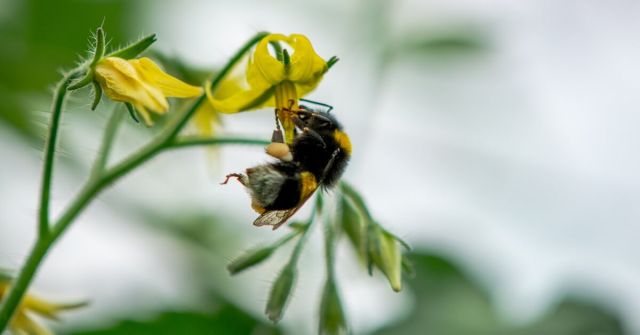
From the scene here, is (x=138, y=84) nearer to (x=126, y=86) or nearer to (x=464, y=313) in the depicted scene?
(x=126, y=86)

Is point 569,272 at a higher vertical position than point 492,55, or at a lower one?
lower

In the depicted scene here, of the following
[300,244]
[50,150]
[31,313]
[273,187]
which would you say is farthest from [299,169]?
[31,313]

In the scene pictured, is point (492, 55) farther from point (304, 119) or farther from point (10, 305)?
point (10, 305)

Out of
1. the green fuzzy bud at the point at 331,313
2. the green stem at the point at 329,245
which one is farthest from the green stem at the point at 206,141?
the green fuzzy bud at the point at 331,313

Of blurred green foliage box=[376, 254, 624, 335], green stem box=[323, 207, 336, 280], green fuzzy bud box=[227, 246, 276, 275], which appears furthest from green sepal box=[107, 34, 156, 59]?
blurred green foliage box=[376, 254, 624, 335]

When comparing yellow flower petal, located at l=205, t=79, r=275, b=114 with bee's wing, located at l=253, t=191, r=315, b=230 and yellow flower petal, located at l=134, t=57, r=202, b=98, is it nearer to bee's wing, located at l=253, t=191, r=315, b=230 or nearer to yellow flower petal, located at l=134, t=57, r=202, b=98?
yellow flower petal, located at l=134, t=57, r=202, b=98

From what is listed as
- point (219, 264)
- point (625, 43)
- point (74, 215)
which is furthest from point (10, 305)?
point (625, 43)

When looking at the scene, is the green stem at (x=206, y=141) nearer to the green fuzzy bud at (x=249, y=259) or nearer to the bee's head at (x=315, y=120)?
the bee's head at (x=315, y=120)
